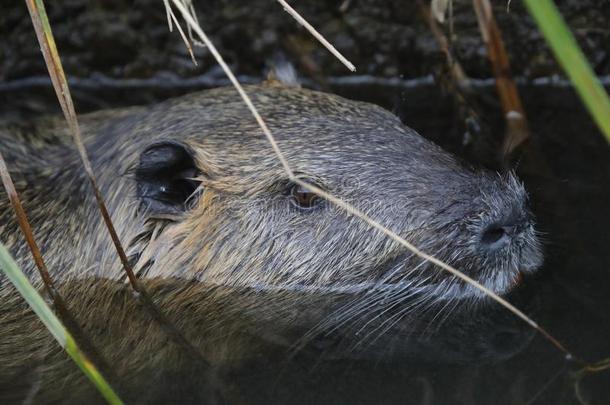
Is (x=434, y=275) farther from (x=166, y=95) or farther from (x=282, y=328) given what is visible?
(x=166, y=95)

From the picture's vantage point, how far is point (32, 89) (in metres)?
6.11

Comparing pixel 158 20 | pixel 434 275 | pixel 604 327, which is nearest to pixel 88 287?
pixel 434 275

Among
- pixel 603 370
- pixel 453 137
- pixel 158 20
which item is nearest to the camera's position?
pixel 603 370

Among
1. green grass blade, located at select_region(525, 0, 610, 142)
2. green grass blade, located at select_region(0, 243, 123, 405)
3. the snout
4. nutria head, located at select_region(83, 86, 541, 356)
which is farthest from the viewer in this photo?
nutria head, located at select_region(83, 86, 541, 356)

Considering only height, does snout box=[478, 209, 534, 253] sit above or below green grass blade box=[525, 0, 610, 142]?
below

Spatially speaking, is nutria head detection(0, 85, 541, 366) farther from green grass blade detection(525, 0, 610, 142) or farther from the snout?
green grass blade detection(525, 0, 610, 142)

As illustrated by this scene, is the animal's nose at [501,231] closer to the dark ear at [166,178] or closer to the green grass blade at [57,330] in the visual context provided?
the dark ear at [166,178]

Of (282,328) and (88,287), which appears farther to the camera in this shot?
(88,287)

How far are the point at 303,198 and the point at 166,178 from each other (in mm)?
537

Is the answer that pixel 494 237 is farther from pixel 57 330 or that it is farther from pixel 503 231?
pixel 57 330

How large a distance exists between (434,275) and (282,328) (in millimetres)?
595

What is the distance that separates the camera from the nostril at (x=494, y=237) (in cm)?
348

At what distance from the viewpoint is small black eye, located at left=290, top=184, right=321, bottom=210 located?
3689 mm

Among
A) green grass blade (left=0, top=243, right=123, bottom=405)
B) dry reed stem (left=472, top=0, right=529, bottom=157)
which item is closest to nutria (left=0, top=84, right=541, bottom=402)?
green grass blade (left=0, top=243, right=123, bottom=405)
